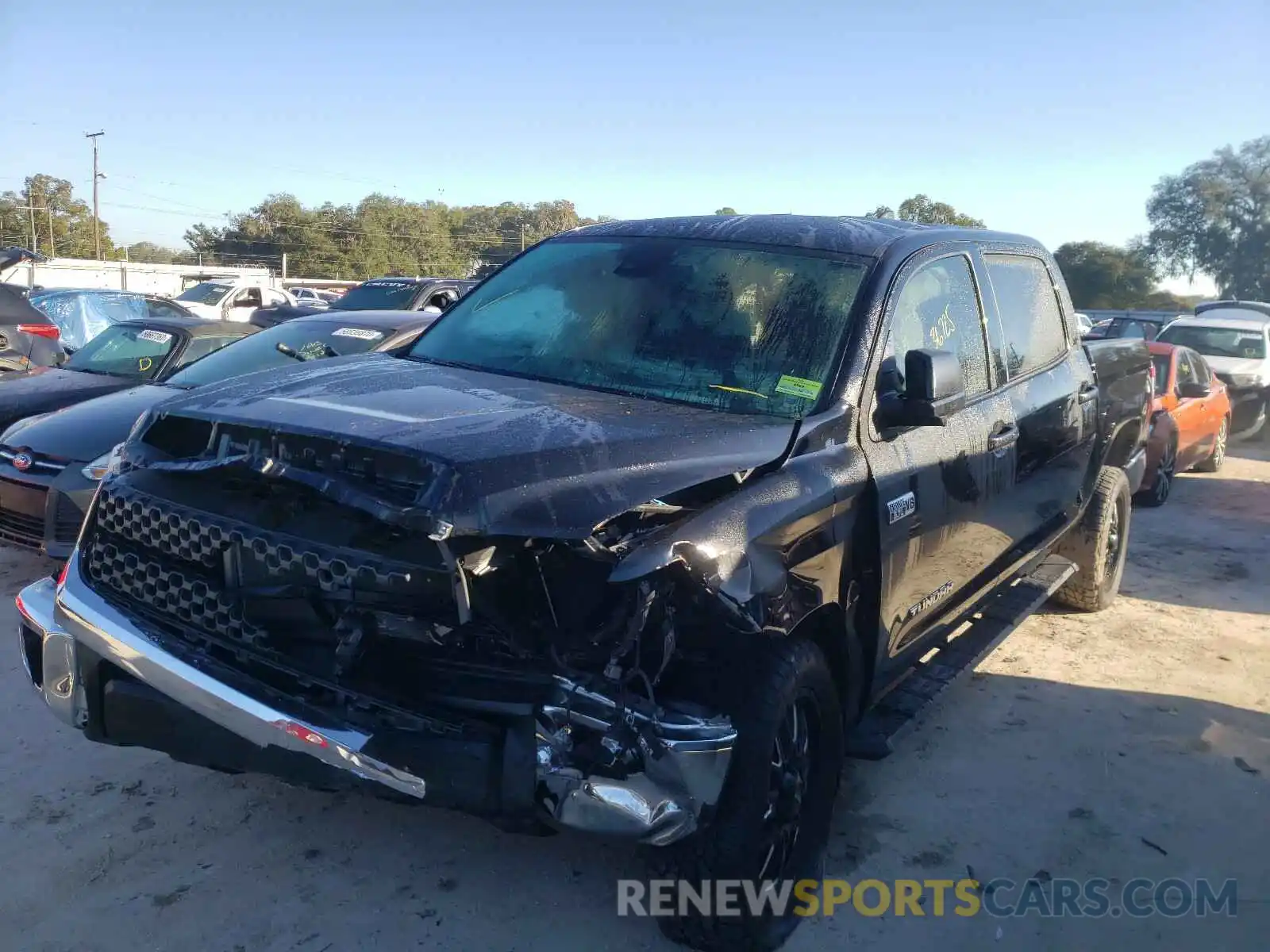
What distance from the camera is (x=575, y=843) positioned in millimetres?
3406

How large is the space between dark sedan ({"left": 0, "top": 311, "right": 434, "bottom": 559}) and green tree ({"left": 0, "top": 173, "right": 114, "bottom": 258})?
6598cm

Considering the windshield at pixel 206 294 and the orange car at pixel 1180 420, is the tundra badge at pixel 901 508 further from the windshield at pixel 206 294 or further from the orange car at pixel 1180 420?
the windshield at pixel 206 294

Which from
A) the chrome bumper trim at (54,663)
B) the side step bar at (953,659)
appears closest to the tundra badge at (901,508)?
the side step bar at (953,659)

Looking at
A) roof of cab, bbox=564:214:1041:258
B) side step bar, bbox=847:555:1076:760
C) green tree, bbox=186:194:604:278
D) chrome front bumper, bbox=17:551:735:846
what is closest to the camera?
chrome front bumper, bbox=17:551:735:846

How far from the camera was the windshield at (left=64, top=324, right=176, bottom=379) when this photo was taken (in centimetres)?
775

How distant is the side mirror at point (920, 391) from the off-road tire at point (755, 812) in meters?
0.82

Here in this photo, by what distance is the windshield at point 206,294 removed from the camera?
2222 centimetres

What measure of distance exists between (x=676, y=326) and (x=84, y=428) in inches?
158

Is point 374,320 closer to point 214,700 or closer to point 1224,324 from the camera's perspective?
point 214,700

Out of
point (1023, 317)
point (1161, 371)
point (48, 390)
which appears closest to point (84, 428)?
point (48, 390)

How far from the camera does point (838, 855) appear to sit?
341cm

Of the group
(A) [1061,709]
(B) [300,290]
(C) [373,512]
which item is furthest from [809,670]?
(B) [300,290]

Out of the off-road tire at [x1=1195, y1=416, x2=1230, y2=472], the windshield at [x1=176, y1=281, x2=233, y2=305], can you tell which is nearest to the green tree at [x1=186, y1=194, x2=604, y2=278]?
the windshield at [x1=176, y1=281, x2=233, y2=305]

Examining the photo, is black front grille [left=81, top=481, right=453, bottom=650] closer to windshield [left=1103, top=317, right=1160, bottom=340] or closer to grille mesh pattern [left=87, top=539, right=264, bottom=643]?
grille mesh pattern [left=87, top=539, right=264, bottom=643]
